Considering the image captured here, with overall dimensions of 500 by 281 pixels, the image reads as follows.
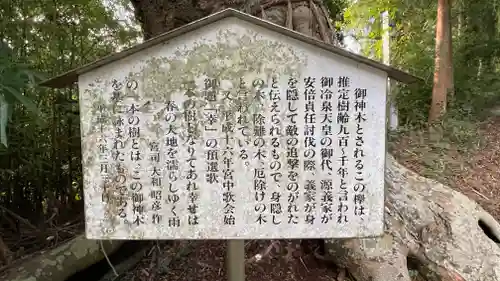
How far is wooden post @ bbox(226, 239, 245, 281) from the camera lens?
2.16 meters

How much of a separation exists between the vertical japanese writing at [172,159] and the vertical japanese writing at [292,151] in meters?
0.48

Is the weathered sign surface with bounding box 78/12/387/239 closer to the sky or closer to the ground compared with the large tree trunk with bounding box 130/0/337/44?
closer to the ground

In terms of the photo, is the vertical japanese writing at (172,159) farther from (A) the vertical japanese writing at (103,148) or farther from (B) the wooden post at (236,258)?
(B) the wooden post at (236,258)

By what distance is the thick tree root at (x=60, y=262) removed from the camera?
2.76 metres

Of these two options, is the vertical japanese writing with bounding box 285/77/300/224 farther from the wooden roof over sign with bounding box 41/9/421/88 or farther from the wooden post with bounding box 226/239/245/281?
the wooden post with bounding box 226/239/245/281

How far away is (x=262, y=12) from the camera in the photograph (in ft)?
9.73

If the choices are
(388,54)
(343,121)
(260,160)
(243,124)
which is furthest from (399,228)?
(388,54)

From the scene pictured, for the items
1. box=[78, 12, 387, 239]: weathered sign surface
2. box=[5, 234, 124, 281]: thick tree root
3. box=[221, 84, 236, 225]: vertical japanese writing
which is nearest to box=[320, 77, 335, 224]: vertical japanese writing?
box=[78, 12, 387, 239]: weathered sign surface

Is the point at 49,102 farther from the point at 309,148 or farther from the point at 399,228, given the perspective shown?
the point at 399,228

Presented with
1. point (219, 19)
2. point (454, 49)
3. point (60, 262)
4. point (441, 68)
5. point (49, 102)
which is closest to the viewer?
point (219, 19)

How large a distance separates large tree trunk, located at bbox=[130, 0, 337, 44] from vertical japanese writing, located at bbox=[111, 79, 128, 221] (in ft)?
4.66

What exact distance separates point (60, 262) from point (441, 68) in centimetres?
530

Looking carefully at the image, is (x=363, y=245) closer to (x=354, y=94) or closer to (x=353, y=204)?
(x=353, y=204)

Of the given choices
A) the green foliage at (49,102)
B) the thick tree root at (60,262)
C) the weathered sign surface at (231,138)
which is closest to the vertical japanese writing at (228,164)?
the weathered sign surface at (231,138)
